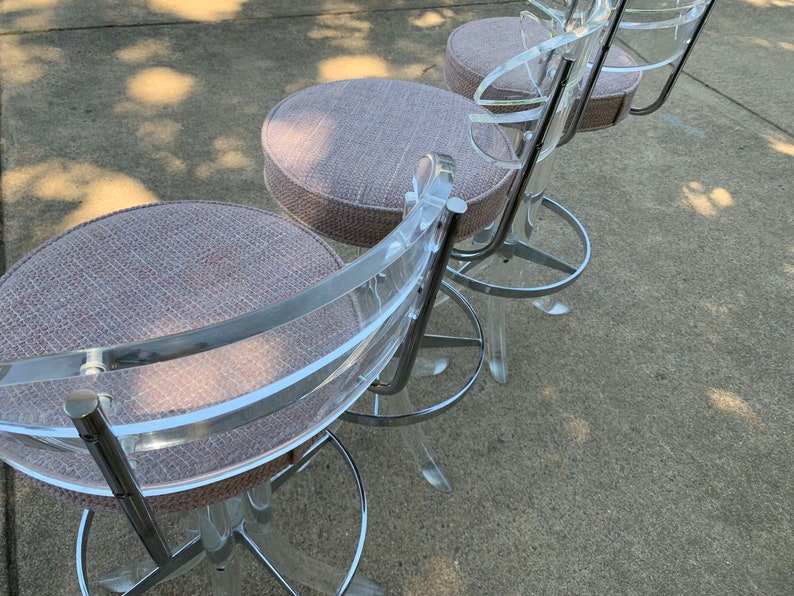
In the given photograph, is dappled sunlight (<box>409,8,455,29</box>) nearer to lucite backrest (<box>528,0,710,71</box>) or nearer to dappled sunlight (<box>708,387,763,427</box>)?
lucite backrest (<box>528,0,710,71</box>)

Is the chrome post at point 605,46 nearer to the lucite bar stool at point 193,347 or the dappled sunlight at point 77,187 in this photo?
the lucite bar stool at point 193,347

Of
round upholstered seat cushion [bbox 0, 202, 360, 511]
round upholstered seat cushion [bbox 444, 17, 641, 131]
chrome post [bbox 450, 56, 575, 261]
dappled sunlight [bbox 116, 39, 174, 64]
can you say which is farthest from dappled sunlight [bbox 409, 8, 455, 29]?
round upholstered seat cushion [bbox 0, 202, 360, 511]

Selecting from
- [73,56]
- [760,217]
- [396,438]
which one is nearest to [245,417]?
[396,438]

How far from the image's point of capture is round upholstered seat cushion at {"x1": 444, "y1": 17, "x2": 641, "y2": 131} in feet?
5.20

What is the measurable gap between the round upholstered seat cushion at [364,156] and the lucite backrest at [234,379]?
31cm

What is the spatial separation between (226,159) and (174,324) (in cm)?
194

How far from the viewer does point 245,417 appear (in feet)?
2.23

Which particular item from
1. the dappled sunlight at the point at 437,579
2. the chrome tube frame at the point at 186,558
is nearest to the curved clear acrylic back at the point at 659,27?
the chrome tube frame at the point at 186,558

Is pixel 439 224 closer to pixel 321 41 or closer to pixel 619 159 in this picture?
pixel 619 159

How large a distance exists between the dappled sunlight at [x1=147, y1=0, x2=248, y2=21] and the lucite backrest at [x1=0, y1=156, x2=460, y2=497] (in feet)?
10.9

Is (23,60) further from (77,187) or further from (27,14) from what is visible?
(77,187)

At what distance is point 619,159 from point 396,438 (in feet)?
6.41

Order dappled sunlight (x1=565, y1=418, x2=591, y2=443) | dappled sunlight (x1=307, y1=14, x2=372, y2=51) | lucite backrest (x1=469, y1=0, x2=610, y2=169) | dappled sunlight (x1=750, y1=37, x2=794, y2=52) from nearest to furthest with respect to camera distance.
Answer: lucite backrest (x1=469, y1=0, x2=610, y2=169)
dappled sunlight (x1=565, y1=418, x2=591, y2=443)
dappled sunlight (x1=307, y1=14, x2=372, y2=51)
dappled sunlight (x1=750, y1=37, x2=794, y2=52)

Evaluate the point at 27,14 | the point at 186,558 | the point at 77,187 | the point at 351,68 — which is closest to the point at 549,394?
the point at 186,558
